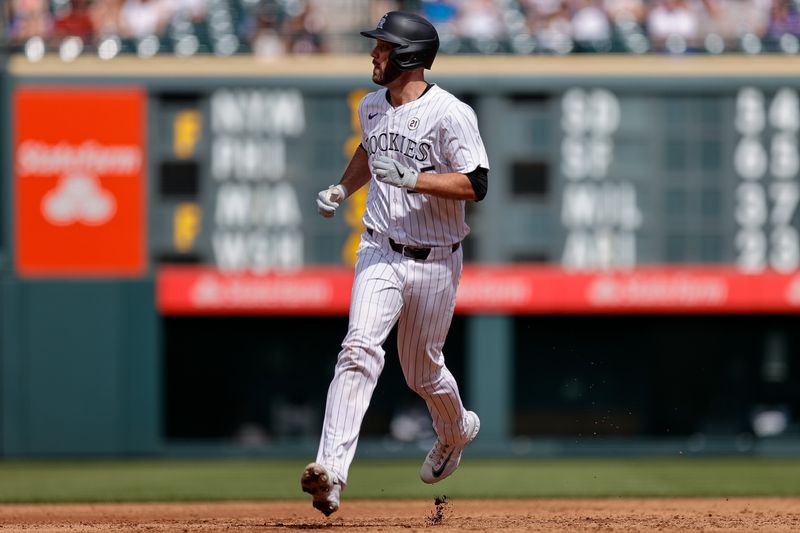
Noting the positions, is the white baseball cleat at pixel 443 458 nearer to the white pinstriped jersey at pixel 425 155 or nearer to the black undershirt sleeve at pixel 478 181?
the white pinstriped jersey at pixel 425 155

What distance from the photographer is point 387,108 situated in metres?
6.58

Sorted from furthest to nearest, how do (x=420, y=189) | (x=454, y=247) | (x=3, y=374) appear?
(x=3, y=374) < (x=454, y=247) < (x=420, y=189)

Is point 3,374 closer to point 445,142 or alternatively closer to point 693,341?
point 693,341

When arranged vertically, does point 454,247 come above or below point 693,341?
above

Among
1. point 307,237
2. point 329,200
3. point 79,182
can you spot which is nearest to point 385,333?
point 329,200

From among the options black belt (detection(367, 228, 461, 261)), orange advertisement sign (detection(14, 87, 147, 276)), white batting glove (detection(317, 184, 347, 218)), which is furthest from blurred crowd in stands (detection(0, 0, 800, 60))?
black belt (detection(367, 228, 461, 261))

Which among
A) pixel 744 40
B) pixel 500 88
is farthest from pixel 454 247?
pixel 744 40

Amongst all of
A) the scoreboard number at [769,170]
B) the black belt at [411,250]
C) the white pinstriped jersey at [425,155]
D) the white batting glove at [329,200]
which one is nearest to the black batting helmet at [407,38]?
the white pinstriped jersey at [425,155]

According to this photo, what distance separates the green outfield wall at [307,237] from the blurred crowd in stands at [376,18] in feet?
0.90

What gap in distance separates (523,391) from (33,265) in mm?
5123

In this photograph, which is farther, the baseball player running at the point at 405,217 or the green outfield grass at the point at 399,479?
the green outfield grass at the point at 399,479

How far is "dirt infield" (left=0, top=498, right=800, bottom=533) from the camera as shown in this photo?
6.88 metres

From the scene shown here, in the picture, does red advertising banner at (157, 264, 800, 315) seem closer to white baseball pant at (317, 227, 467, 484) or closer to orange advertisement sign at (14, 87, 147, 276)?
orange advertisement sign at (14, 87, 147, 276)

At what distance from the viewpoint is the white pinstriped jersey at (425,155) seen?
6.41 meters
